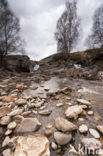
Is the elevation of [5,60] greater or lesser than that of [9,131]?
greater

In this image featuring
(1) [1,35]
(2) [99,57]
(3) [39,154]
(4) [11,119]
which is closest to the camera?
(3) [39,154]

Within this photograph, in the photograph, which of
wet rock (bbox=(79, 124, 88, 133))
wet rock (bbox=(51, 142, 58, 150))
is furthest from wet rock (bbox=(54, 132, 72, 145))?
wet rock (bbox=(79, 124, 88, 133))

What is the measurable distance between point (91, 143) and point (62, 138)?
229 mm

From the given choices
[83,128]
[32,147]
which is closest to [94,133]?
[83,128]

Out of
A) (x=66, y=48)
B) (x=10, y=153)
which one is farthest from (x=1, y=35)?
(x=10, y=153)

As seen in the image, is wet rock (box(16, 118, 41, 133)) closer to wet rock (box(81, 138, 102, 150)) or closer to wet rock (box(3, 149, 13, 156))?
wet rock (box(3, 149, 13, 156))

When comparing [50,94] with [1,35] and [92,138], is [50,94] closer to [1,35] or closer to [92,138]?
[92,138]

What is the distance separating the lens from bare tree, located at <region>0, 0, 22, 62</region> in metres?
5.27

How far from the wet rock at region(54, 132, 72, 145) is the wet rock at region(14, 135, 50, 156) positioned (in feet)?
0.34

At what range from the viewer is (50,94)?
63.2 inches

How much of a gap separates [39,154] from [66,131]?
0.98 feet

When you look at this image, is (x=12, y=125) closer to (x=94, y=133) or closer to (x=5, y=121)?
(x=5, y=121)

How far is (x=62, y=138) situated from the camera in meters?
0.61

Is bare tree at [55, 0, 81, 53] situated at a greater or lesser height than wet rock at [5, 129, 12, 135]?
greater
